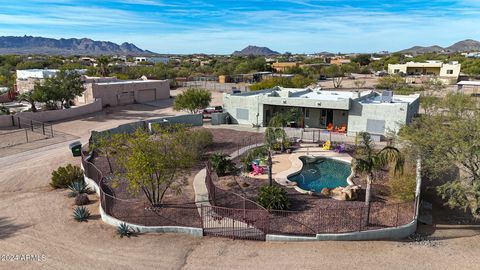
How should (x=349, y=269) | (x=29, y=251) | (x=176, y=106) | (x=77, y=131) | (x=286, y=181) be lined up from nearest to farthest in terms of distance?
(x=349, y=269)
(x=29, y=251)
(x=286, y=181)
(x=77, y=131)
(x=176, y=106)

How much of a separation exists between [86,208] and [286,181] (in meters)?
11.0

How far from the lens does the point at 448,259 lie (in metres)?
13.2

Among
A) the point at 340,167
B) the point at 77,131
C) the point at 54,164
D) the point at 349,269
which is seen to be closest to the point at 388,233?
the point at 349,269

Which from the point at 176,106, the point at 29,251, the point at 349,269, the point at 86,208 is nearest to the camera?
the point at 349,269

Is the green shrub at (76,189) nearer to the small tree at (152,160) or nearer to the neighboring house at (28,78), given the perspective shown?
the small tree at (152,160)

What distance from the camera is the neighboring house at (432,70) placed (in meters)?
84.2

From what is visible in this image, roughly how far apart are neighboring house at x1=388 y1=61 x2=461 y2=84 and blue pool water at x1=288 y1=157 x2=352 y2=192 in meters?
65.3

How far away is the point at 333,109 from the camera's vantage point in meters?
34.2

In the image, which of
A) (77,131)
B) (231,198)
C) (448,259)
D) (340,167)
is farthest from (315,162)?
(77,131)

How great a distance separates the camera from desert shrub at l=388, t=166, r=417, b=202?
17.8 m

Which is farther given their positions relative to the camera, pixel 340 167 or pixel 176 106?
pixel 176 106

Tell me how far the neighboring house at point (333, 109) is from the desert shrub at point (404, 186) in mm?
10795

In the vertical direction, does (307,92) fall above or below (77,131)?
above

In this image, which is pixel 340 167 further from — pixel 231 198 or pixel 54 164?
pixel 54 164
